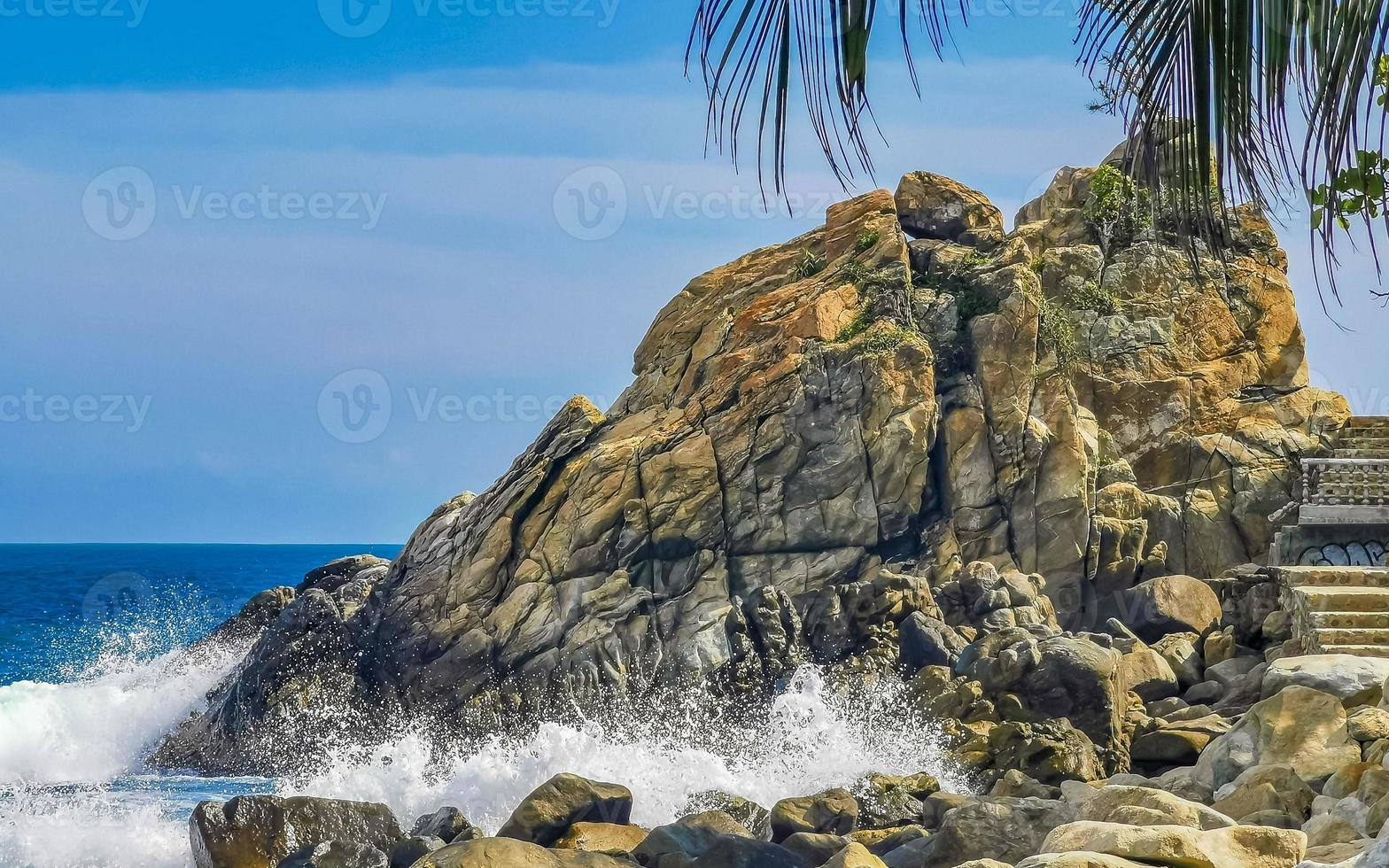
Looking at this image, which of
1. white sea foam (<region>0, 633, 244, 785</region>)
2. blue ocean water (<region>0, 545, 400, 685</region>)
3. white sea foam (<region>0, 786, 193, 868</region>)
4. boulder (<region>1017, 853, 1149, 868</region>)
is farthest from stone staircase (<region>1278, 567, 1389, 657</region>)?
blue ocean water (<region>0, 545, 400, 685</region>)

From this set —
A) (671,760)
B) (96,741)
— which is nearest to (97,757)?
(96,741)

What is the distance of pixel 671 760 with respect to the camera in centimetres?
1820

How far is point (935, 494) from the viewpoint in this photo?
86.3ft

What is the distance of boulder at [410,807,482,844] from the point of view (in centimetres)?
1405

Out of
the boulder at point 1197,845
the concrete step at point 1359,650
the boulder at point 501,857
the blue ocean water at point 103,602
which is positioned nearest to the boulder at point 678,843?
the boulder at point 501,857

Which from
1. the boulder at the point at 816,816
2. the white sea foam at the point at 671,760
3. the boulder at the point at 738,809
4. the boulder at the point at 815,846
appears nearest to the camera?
the boulder at the point at 815,846

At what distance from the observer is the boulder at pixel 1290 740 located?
34.5 feet

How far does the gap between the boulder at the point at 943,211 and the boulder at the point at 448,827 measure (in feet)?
65.5

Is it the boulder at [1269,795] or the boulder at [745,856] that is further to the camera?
the boulder at [745,856]

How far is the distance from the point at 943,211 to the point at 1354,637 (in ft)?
55.6

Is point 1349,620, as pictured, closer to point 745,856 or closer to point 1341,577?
point 1341,577

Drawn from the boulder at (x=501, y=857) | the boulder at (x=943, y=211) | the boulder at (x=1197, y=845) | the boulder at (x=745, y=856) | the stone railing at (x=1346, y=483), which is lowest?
the boulder at (x=745, y=856)

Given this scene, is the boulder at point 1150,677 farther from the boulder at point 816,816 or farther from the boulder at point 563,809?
the boulder at point 563,809

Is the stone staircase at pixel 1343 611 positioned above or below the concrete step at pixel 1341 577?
below
